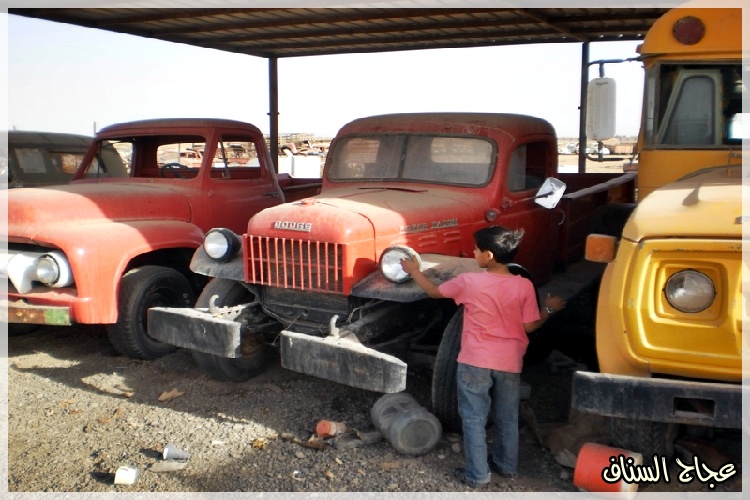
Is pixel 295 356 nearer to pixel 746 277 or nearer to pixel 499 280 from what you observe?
pixel 499 280

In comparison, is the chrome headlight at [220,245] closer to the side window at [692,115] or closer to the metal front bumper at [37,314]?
the metal front bumper at [37,314]

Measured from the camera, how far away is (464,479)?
143 inches

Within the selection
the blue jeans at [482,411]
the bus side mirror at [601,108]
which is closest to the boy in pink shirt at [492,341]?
the blue jeans at [482,411]

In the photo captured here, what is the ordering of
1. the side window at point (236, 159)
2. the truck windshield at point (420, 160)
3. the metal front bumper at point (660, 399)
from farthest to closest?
1. the side window at point (236, 159)
2. the truck windshield at point (420, 160)
3. the metal front bumper at point (660, 399)

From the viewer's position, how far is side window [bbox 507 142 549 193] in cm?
548

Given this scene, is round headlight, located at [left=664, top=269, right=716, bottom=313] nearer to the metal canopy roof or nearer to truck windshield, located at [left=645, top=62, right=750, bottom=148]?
truck windshield, located at [left=645, top=62, right=750, bottom=148]

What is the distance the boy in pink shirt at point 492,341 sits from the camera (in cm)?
357

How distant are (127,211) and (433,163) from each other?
2.56m

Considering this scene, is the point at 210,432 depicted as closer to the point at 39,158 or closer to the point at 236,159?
the point at 236,159

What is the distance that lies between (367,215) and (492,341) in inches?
50.3

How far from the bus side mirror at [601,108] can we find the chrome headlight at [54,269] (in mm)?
3871

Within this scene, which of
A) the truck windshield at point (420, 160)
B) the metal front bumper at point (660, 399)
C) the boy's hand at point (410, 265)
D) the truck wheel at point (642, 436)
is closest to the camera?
the metal front bumper at point (660, 399)

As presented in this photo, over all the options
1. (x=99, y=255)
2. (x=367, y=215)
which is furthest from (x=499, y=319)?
(x=99, y=255)

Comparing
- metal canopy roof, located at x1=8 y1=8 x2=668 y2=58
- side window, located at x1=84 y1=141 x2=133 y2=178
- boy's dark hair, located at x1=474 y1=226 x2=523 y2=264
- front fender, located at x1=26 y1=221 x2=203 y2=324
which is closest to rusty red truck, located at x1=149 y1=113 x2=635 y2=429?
boy's dark hair, located at x1=474 y1=226 x2=523 y2=264
